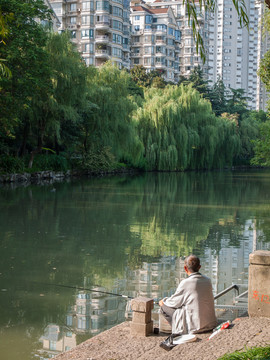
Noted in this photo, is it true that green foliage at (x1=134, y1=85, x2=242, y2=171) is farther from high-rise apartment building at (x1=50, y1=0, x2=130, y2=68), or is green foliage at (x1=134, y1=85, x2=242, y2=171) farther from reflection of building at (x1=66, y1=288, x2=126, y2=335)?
reflection of building at (x1=66, y1=288, x2=126, y2=335)

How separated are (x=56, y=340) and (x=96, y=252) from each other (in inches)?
251

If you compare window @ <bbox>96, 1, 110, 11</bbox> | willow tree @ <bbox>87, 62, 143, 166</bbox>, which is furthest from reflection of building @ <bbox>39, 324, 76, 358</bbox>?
window @ <bbox>96, 1, 110, 11</bbox>

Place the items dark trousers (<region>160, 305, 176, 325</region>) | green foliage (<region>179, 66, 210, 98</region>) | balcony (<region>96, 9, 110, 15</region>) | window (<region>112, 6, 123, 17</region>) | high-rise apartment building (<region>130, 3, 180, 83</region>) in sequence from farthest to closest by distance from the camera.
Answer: high-rise apartment building (<region>130, 3, 180, 83</region>) → green foliage (<region>179, 66, 210, 98</region>) → window (<region>112, 6, 123, 17</region>) → balcony (<region>96, 9, 110, 15</region>) → dark trousers (<region>160, 305, 176, 325</region>)

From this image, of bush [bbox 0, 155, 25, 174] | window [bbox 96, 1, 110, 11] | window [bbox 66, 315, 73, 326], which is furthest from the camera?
window [bbox 96, 1, 110, 11]

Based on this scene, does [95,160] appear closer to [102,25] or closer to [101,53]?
[101,53]

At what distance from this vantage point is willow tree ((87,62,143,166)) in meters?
42.2

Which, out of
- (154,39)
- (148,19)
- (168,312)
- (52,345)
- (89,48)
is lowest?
(52,345)

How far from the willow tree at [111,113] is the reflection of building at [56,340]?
111 ft

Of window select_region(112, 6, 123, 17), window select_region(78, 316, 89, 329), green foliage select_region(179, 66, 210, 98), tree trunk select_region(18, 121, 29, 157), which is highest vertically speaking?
window select_region(112, 6, 123, 17)

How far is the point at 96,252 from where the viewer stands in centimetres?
1392

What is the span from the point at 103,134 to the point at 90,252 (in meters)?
29.9

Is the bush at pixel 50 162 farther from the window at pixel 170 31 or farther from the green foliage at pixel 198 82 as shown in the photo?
the window at pixel 170 31

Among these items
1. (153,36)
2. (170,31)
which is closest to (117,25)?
(153,36)

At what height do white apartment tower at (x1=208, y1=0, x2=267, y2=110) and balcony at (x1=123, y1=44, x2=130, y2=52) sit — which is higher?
white apartment tower at (x1=208, y1=0, x2=267, y2=110)
